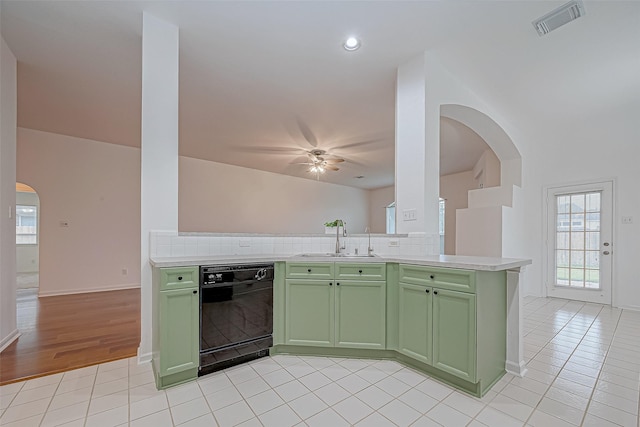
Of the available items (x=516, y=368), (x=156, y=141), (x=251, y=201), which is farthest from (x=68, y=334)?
(x=251, y=201)

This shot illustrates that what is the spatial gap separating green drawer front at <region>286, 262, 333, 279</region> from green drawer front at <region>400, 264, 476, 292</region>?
0.63 metres

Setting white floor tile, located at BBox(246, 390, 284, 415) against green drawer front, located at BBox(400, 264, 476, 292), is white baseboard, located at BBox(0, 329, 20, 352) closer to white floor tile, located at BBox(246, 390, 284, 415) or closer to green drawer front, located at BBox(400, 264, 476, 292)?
white floor tile, located at BBox(246, 390, 284, 415)

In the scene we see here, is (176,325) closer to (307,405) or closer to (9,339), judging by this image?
(307,405)

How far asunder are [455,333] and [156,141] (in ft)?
9.29

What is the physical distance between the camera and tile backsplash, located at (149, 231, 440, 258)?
246 cm

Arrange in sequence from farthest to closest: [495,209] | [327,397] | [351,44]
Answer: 1. [495,209]
2. [351,44]
3. [327,397]

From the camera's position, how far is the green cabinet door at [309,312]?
2492 mm

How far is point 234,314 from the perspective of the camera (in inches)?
90.2

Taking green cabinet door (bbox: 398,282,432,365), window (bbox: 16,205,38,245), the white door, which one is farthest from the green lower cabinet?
window (bbox: 16,205,38,245)

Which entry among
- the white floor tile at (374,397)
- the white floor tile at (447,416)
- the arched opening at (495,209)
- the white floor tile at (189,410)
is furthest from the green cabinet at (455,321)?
the arched opening at (495,209)

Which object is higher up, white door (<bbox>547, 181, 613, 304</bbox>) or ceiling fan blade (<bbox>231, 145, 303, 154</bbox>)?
ceiling fan blade (<bbox>231, 145, 303, 154</bbox>)

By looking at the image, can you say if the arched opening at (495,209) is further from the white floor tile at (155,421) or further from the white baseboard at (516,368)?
the white floor tile at (155,421)

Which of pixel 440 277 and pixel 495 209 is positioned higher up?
pixel 495 209

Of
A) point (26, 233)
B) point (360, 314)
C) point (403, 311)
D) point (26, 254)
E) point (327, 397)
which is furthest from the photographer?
point (26, 233)
